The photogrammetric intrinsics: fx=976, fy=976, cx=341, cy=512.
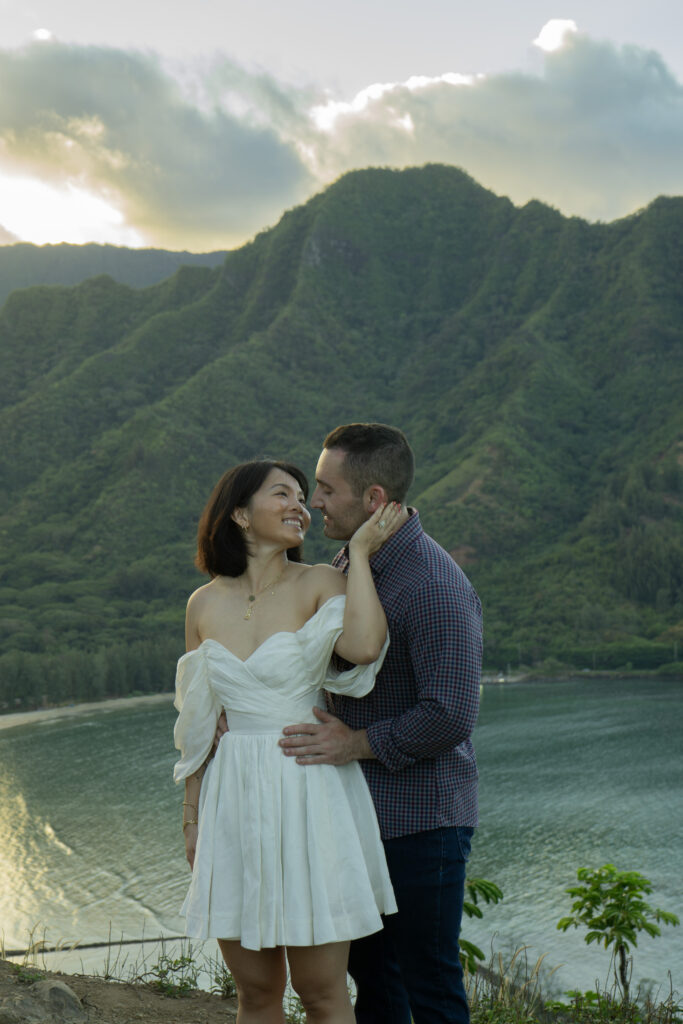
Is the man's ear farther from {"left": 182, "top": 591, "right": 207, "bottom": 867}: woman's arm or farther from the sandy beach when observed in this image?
the sandy beach

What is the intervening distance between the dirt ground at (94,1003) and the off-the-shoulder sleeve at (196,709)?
4.77 feet

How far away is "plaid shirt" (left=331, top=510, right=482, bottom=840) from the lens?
2.50 m

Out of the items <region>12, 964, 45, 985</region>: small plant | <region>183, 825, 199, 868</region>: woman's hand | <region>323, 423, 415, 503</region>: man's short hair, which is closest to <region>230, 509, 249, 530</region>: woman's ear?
<region>323, 423, 415, 503</region>: man's short hair

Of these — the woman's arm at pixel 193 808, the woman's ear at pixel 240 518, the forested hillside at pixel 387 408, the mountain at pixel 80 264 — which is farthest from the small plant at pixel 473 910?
the mountain at pixel 80 264

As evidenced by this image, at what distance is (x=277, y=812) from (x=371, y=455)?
98 cm

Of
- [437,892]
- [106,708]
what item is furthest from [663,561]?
[437,892]

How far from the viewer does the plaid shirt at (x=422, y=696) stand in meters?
2.50

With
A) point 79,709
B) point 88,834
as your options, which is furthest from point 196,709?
point 79,709

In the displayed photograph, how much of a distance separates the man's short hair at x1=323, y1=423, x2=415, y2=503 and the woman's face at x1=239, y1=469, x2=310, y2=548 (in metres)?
0.16

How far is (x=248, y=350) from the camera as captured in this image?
108875 millimetres

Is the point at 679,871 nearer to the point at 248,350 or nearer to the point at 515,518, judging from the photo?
the point at 515,518

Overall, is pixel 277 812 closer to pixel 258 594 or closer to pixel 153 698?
pixel 258 594

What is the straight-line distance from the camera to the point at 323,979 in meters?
2.47

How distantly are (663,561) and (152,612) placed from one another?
4359cm
